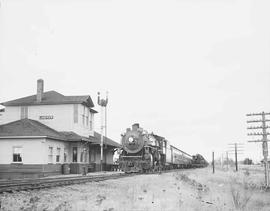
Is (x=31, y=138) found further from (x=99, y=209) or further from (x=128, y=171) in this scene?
(x=99, y=209)

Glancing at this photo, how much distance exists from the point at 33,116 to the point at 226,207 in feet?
81.6

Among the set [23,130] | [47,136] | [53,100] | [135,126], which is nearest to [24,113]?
[53,100]

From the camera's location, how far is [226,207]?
14094 mm

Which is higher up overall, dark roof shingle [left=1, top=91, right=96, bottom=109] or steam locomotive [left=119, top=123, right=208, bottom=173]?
dark roof shingle [left=1, top=91, right=96, bottom=109]

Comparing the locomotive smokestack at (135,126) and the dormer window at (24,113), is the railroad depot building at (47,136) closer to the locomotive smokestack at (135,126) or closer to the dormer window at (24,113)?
the dormer window at (24,113)

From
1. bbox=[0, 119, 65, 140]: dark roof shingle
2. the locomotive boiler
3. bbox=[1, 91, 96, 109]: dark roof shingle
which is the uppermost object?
bbox=[1, 91, 96, 109]: dark roof shingle

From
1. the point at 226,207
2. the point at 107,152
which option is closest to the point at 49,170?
the point at 107,152

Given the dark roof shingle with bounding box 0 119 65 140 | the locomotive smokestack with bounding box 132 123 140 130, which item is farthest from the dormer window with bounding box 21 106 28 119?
the locomotive smokestack with bounding box 132 123 140 130

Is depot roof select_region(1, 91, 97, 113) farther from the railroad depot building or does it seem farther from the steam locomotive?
the steam locomotive

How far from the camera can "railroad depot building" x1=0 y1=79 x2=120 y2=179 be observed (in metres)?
28.0

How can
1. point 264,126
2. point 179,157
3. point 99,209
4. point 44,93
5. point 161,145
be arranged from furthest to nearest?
point 179,157 < point 44,93 < point 161,145 < point 264,126 < point 99,209

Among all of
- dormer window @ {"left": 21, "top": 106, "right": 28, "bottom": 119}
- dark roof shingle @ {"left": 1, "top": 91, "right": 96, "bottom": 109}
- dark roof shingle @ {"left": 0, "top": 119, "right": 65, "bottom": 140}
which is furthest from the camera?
dormer window @ {"left": 21, "top": 106, "right": 28, "bottom": 119}

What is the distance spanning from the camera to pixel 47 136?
27.7m

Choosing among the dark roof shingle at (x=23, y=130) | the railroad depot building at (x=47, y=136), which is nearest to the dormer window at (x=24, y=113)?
the railroad depot building at (x=47, y=136)
